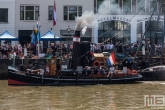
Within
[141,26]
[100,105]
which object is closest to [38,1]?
[141,26]

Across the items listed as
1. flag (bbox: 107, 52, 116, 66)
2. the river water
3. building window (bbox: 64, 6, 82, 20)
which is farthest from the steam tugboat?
building window (bbox: 64, 6, 82, 20)

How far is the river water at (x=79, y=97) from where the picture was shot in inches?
1148

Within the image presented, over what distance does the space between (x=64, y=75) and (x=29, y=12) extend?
1854cm

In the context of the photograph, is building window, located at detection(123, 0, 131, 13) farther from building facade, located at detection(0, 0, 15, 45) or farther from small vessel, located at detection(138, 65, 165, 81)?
small vessel, located at detection(138, 65, 165, 81)

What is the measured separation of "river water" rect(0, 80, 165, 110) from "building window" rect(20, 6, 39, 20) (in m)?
16.7

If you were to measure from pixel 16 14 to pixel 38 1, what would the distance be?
108 inches

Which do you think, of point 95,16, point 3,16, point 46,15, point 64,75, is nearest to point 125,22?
point 95,16

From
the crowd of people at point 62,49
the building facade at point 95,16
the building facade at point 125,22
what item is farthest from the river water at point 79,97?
the building facade at point 125,22

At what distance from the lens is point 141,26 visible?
57.6m

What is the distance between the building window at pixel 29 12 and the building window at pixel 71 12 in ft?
10.2

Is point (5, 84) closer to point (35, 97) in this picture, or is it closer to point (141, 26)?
point (35, 97)

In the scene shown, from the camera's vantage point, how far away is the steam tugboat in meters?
40.1

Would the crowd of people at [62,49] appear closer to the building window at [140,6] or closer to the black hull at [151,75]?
the black hull at [151,75]

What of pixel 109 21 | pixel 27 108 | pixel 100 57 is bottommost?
pixel 27 108
